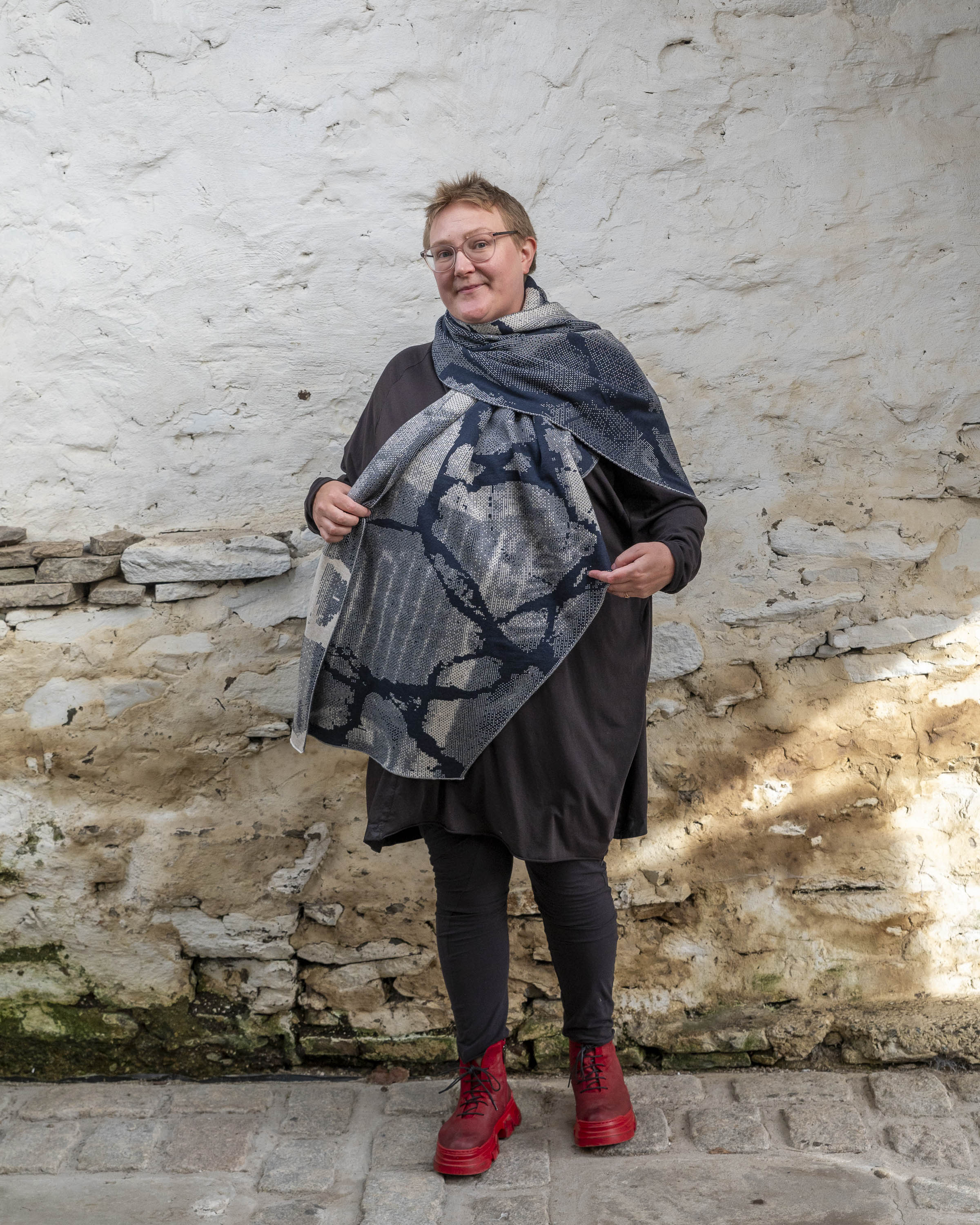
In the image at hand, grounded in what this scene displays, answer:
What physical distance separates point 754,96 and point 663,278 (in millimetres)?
422

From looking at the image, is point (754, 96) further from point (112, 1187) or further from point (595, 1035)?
point (112, 1187)

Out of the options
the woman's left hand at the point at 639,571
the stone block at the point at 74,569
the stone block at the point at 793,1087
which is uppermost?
the woman's left hand at the point at 639,571

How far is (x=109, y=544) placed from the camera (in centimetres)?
221

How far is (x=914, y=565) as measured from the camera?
2250 millimetres

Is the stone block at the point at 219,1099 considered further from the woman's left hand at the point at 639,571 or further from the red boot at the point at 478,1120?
the woman's left hand at the point at 639,571

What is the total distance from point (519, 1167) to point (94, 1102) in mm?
944

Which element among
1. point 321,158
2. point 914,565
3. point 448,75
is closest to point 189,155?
point 321,158

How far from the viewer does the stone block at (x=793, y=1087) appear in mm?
2088

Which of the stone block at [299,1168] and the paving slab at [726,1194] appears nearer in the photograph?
the paving slab at [726,1194]

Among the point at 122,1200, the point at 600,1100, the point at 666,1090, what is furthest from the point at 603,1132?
the point at 122,1200

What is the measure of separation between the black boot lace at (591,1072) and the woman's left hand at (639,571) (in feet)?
2.96

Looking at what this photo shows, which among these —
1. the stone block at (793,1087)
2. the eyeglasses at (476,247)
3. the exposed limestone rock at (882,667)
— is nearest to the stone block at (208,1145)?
the stone block at (793,1087)

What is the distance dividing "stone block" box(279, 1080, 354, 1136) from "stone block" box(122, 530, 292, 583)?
1.13m

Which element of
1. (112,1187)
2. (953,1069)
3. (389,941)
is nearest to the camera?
(112,1187)
